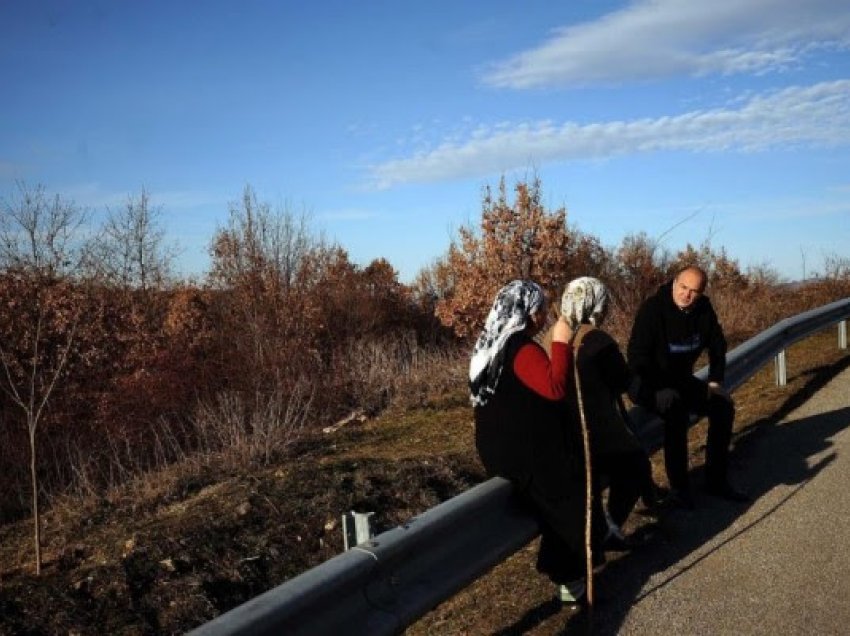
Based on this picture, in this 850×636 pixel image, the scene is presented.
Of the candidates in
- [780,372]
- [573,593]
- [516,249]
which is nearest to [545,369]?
[573,593]

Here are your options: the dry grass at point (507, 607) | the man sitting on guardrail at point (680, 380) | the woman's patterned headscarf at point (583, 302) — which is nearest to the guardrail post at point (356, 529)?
the dry grass at point (507, 607)

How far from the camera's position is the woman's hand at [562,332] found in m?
3.82

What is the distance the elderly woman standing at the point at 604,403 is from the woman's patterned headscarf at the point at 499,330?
501 mm

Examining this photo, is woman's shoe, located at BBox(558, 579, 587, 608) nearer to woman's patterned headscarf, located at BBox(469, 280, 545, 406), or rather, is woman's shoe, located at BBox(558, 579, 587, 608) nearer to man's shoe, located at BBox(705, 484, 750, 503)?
woman's patterned headscarf, located at BBox(469, 280, 545, 406)

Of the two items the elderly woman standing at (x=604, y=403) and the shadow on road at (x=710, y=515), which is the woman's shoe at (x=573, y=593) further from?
the elderly woman standing at (x=604, y=403)

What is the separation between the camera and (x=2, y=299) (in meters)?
18.1

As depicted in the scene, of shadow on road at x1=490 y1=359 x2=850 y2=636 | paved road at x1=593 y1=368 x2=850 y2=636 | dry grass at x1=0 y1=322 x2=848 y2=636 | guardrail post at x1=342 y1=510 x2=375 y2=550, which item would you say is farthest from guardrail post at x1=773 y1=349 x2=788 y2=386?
guardrail post at x1=342 y1=510 x2=375 y2=550

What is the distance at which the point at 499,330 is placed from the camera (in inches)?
158

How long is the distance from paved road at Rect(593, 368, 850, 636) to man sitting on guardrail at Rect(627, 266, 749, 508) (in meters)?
0.26

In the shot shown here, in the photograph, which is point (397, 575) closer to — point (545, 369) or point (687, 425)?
point (545, 369)

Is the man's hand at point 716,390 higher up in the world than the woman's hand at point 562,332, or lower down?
lower down

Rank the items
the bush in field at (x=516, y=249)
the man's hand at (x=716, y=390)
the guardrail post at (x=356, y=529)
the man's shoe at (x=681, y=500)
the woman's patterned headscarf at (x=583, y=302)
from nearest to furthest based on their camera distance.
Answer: the guardrail post at (x=356, y=529)
the woman's patterned headscarf at (x=583, y=302)
the man's shoe at (x=681, y=500)
the man's hand at (x=716, y=390)
the bush in field at (x=516, y=249)

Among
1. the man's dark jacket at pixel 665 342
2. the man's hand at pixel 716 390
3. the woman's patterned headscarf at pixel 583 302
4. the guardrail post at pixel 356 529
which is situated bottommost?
the guardrail post at pixel 356 529

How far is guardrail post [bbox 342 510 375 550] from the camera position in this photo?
3.32 metres
